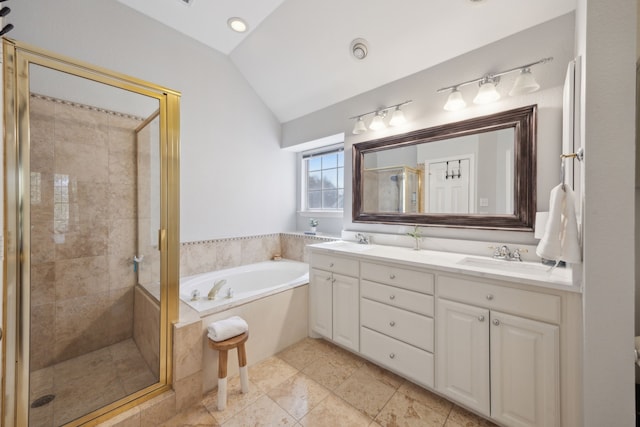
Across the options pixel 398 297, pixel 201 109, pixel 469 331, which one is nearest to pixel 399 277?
pixel 398 297

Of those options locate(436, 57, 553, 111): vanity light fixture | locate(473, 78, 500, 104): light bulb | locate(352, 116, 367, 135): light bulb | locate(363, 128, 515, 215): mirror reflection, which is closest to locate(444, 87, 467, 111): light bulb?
locate(436, 57, 553, 111): vanity light fixture

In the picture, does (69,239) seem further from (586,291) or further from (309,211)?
(586,291)

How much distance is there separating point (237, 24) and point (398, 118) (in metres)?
1.72

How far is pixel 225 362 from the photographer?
151 cm

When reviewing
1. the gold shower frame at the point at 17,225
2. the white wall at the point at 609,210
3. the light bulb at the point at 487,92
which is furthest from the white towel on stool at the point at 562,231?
the gold shower frame at the point at 17,225

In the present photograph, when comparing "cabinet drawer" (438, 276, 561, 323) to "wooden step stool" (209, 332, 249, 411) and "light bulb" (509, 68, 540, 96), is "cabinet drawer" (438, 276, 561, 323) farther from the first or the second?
"wooden step stool" (209, 332, 249, 411)

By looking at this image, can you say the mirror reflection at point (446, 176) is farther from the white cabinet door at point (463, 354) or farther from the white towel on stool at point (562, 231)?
the white cabinet door at point (463, 354)

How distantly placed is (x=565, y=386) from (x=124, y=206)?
9.49 ft

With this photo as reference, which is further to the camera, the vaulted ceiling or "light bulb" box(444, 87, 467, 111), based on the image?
"light bulb" box(444, 87, 467, 111)

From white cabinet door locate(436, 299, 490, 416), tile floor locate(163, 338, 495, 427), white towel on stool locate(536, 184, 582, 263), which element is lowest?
tile floor locate(163, 338, 495, 427)

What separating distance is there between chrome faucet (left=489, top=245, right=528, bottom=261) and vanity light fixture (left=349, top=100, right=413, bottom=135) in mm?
1285

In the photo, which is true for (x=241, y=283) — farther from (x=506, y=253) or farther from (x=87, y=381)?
(x=506, y=253)

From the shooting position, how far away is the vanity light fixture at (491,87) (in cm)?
151

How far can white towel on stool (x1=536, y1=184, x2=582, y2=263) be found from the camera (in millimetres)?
1083
